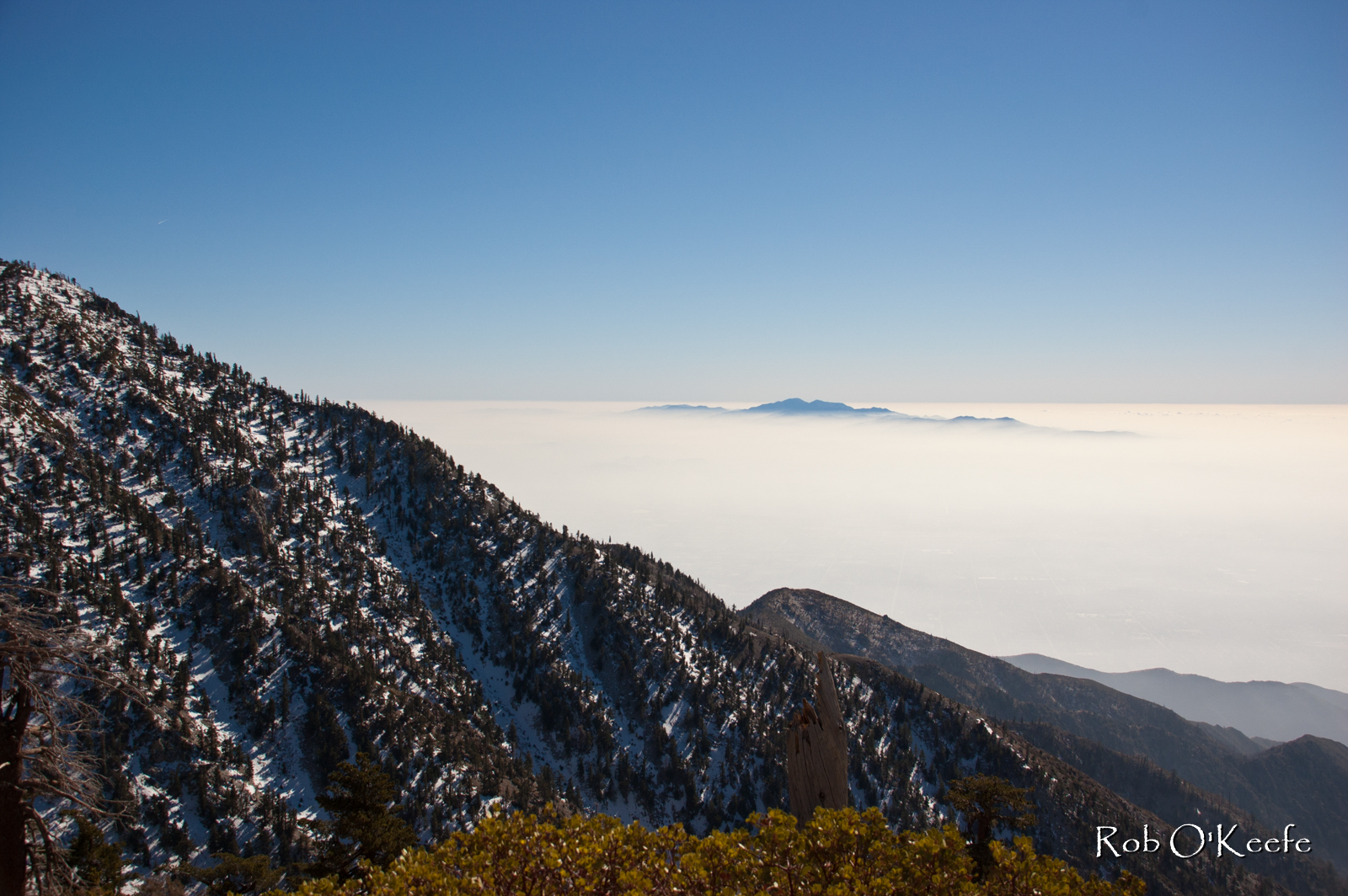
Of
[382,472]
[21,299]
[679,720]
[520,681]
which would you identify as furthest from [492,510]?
[21,299]

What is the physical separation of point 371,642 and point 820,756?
117 meters

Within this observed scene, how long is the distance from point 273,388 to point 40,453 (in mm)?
70916

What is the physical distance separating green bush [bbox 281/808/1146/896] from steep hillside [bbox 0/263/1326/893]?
8631cm

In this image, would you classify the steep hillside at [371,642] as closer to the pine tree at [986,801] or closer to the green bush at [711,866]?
the pine tree at [986,801]

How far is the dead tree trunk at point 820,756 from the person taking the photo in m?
23.8

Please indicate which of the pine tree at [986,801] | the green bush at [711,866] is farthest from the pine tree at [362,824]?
the pine tree at [986,801]

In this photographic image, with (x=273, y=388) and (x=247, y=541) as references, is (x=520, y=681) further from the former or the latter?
(x=273, y=388)

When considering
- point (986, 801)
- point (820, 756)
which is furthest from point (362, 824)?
point (986, 801)

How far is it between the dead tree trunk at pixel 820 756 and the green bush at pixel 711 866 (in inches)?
220

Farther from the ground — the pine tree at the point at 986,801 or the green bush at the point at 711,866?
the green bush at the point at 711,866

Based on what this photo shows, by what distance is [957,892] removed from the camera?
16125mm
